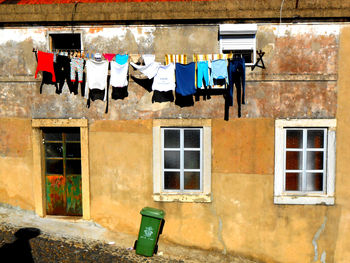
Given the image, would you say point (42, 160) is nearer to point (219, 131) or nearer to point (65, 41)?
point (65, 41)

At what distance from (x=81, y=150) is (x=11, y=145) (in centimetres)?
189

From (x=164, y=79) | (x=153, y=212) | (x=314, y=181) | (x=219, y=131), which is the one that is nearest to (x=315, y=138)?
(x=314, y=181)

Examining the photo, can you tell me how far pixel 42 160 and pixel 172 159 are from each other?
336 cm

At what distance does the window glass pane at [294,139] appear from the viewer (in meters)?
7.63

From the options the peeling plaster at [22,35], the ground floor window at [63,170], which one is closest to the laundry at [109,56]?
the peeling plaster at [22,35]

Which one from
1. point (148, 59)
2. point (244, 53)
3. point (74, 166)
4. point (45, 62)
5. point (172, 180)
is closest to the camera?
point (148, 59)

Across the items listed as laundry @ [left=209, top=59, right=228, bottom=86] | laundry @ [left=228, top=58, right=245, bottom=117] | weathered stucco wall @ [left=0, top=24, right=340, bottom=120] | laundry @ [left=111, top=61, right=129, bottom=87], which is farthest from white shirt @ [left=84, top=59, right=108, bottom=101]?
laundry @ [left=228, top=58, right=245, bottom=117]

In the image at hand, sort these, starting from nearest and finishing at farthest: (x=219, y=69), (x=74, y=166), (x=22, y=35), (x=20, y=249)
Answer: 1. (x=20, y=249)
2. (x=219, y=69)
3. (x=22, y=35)
4. (x=74, y=166)

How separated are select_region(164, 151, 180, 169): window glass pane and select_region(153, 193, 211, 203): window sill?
71 centimetres

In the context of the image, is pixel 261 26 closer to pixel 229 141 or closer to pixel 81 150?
pixel 229 141

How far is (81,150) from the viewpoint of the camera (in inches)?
309

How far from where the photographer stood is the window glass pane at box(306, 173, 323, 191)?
25.3 feet

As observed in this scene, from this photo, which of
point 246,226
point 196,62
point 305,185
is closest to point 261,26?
point 196,62

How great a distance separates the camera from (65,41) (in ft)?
26.2
